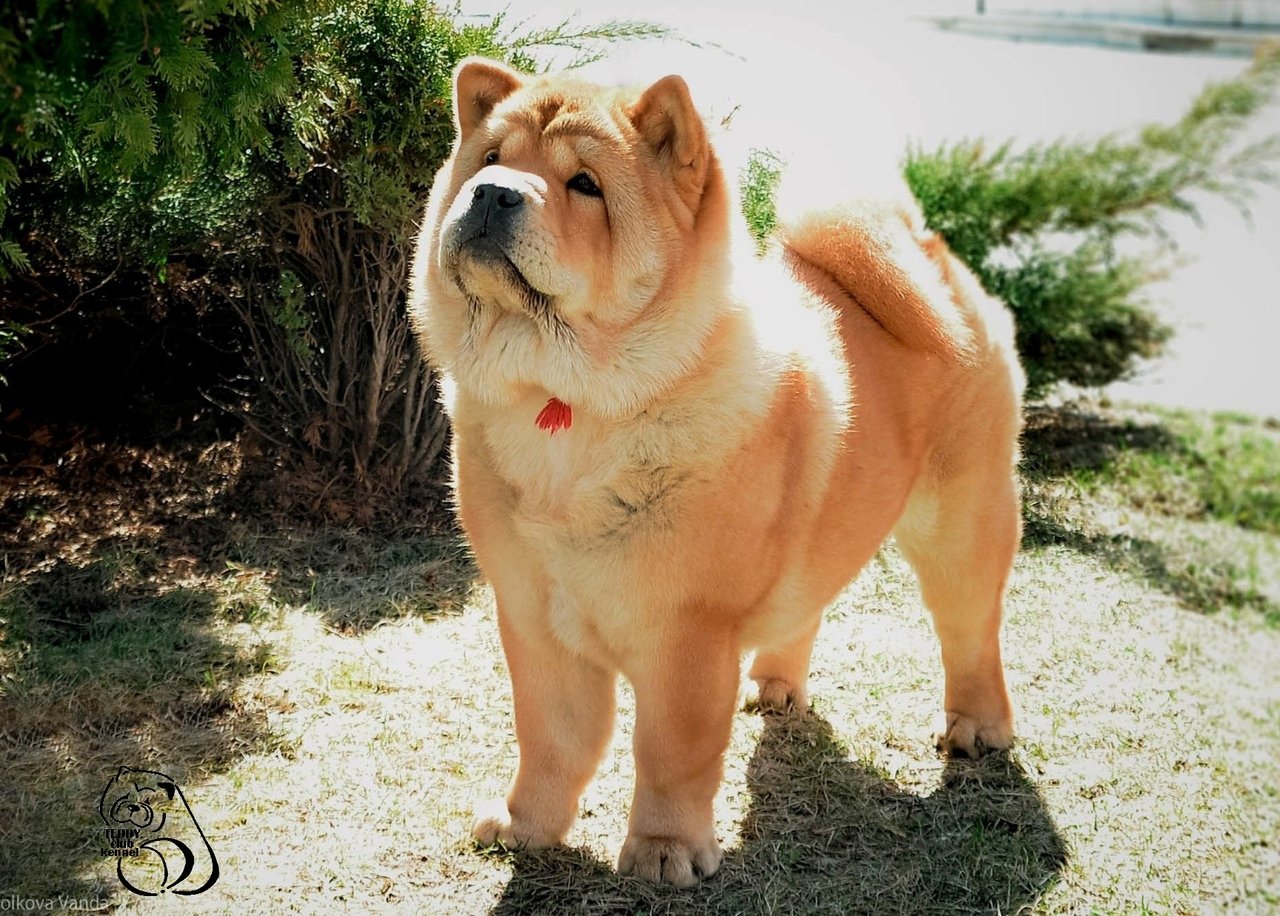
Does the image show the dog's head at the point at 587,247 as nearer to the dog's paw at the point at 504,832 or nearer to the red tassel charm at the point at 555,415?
the red tassel charm at the point at 555,415

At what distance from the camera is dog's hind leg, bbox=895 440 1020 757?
3.33 meters

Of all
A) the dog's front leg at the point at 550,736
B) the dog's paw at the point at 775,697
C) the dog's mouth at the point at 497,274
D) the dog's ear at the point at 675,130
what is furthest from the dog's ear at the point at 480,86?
the dog's paw at the point at 775,697

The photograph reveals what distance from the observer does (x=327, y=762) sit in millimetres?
3219

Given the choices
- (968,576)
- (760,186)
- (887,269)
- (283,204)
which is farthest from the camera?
(283,204)

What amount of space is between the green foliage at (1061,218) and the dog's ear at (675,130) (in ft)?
12.7

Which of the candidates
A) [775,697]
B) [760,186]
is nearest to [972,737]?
[775,697]

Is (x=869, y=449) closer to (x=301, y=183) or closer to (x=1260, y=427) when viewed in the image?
(x=301, y=183)

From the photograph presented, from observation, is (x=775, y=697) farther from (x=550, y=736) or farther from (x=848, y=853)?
(x=550, y=736)

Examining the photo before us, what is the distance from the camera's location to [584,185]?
2516mm

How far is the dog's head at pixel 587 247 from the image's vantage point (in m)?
2.45

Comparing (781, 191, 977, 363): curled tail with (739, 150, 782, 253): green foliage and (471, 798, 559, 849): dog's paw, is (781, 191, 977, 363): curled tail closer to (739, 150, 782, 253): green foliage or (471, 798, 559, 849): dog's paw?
(739, 150, 782, 253): green foliage

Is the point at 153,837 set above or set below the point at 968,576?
below

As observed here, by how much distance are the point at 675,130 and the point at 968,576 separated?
157cm

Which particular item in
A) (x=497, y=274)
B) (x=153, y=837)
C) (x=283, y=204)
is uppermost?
(x=497, y=274)
